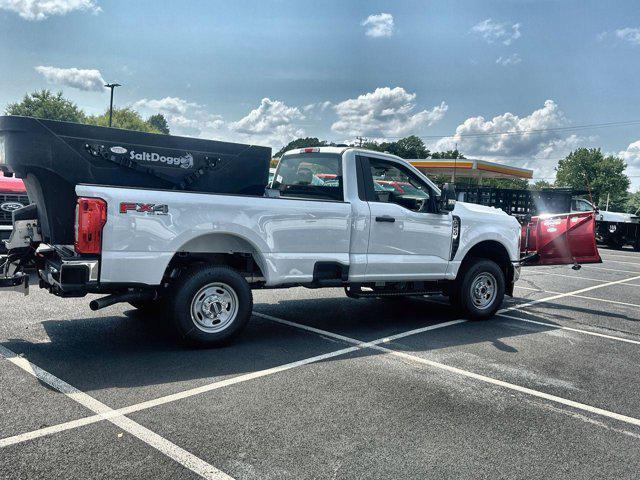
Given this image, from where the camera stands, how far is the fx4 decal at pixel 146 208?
4.95 metres

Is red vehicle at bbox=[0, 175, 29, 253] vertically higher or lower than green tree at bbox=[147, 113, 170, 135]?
lower

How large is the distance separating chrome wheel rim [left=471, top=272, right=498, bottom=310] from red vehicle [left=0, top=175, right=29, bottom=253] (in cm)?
679

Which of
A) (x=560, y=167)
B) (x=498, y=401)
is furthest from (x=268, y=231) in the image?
(x=560, y=167)

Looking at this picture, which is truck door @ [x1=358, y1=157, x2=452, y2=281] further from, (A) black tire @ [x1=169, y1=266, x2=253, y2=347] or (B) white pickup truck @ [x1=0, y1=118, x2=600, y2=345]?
(A) black tire @ [x1=169, y1=266, x2=253, y2=347]

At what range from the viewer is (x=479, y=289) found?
25.5ft

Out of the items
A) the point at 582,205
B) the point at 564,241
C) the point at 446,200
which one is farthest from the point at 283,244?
the point at 582,205

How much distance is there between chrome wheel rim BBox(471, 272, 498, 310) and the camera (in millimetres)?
7709

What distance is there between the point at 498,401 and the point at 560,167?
12373 cm

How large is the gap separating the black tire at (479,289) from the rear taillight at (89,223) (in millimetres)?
4729

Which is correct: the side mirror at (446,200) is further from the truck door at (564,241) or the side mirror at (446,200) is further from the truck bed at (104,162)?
the truck door at (564,241)

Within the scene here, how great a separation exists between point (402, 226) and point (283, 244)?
1.67 meters

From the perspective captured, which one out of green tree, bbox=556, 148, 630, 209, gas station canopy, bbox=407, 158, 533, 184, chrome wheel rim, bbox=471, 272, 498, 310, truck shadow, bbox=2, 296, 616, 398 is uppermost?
green tree, bbox=556, 148, 630, 209

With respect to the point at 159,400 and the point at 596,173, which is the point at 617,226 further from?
the point at 596,173

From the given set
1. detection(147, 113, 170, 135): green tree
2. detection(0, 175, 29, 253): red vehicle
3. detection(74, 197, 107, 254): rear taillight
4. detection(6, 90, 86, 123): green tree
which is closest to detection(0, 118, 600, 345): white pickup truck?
detection(74, 197, 107, 254): rear taillight
